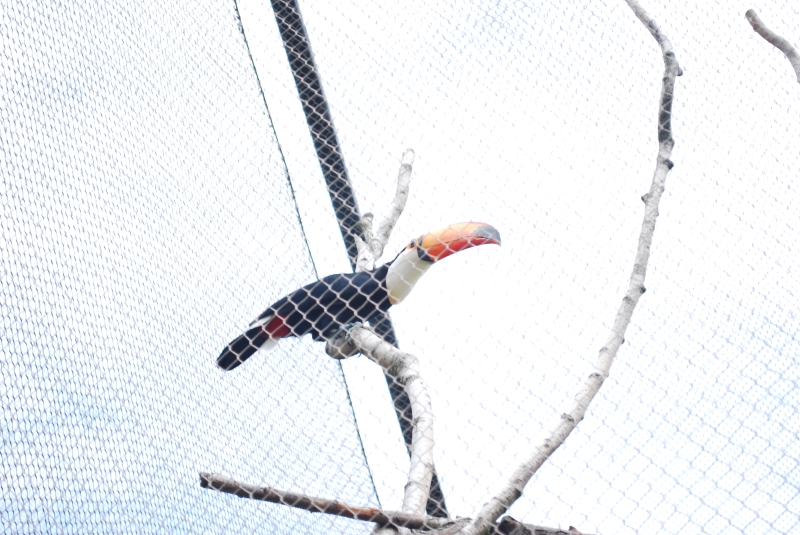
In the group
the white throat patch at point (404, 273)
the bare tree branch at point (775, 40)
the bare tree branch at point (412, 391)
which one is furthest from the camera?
the white throat patch at point (404, 273)

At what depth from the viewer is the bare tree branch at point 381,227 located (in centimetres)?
159

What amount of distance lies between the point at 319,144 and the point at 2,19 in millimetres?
553

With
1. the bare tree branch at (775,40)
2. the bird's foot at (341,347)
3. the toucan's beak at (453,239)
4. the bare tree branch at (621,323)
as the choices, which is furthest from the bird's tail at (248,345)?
the bare tree branch at (775,40)

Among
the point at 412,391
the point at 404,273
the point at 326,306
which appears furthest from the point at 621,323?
the point at 326,306

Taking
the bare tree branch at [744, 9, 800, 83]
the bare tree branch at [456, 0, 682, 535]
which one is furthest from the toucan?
the bare tree branch at [744, 9, 800, 83]

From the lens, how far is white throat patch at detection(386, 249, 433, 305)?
4.97 feet

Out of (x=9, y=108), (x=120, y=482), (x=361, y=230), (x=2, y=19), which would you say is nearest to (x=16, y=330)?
(x=120, y=482)

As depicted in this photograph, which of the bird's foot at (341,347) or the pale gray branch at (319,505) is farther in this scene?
→ the bird's foot at (341,347)

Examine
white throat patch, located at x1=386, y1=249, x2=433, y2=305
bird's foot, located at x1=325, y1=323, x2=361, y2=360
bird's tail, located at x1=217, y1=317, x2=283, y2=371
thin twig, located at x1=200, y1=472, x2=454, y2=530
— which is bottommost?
thin twig, located at x1=200, y1=472, x2=454, y2=530

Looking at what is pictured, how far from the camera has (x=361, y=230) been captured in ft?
5.42

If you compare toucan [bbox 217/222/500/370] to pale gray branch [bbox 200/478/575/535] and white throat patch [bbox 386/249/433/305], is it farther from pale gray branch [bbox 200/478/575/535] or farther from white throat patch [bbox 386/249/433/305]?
pale gray branch [bbox 200/478/575/535]

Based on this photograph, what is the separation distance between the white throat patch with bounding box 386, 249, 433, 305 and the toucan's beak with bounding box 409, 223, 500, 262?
18 millimetres

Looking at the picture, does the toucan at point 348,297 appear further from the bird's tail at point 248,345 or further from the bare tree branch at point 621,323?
the bare tree branch at point 621,323

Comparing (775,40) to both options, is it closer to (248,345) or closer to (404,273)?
Answer: (404,273)
